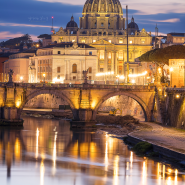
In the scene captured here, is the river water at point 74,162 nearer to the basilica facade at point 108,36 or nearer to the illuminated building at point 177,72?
the illuminated building at point 177,72

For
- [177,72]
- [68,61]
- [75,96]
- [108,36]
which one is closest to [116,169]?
[177,72]

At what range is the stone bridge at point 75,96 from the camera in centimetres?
7306

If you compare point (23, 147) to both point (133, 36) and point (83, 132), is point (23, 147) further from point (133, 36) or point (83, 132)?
point (133, 36)

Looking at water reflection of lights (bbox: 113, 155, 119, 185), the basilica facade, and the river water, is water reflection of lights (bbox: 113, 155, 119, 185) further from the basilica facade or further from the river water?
the basilica facade

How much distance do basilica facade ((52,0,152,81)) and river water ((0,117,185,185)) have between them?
7695 centimetres

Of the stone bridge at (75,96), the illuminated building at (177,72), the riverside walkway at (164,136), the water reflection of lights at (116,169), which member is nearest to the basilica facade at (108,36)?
the stone bridge at (75,96)

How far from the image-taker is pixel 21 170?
146 ft

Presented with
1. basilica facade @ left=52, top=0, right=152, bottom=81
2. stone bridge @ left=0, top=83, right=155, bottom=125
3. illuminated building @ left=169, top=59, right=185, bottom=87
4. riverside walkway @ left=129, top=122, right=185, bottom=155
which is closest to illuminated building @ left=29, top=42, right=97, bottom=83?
basilica facade @ left=52, top=0, right=152, bottom=81

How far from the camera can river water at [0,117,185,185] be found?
41312mm

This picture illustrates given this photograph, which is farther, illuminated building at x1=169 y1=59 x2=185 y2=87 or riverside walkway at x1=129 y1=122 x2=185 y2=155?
illuminated building at x1=169 y1=59 x2=185 y2=87

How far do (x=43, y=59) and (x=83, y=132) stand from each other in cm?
5993

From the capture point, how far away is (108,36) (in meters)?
153

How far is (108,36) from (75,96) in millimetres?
81065

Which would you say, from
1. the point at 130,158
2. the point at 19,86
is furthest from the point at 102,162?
the point at 19,86
